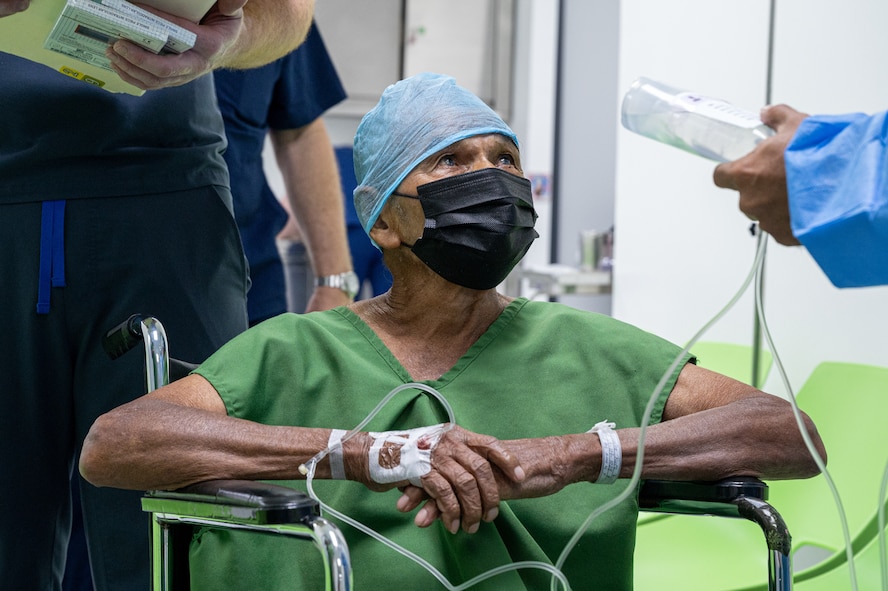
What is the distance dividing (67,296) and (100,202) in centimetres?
18

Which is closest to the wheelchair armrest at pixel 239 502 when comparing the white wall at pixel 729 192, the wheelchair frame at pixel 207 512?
the wheelchair frame at pixel 207 512

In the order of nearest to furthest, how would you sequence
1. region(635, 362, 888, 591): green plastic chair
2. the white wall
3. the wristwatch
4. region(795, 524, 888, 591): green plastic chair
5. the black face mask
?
the black face mask < region(795, 524, 888, 591): green plastic chair < region(635, 362, 888, 591): green plastic chair < the wristwatch < the white wall

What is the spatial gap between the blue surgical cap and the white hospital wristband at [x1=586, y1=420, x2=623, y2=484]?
58 centimetres

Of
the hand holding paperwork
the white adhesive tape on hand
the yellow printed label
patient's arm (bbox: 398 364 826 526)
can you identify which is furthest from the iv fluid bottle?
the yellow printed label

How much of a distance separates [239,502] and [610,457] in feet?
1.86

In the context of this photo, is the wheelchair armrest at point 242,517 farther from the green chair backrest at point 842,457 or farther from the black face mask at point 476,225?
the green chair backrest at point 842,457

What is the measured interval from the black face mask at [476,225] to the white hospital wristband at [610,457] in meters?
0.36

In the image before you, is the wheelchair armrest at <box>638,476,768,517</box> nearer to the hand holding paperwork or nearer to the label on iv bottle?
the label on iv bottle

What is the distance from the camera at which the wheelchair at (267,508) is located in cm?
123

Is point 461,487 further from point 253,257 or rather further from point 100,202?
point 253,257

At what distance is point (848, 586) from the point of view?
6.64ft

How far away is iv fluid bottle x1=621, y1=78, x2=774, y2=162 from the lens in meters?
1.50

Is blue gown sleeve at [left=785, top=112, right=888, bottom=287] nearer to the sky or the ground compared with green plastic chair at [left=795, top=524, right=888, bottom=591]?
nearer to the sky

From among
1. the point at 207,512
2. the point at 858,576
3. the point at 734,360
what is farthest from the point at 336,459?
the point at 734,360
